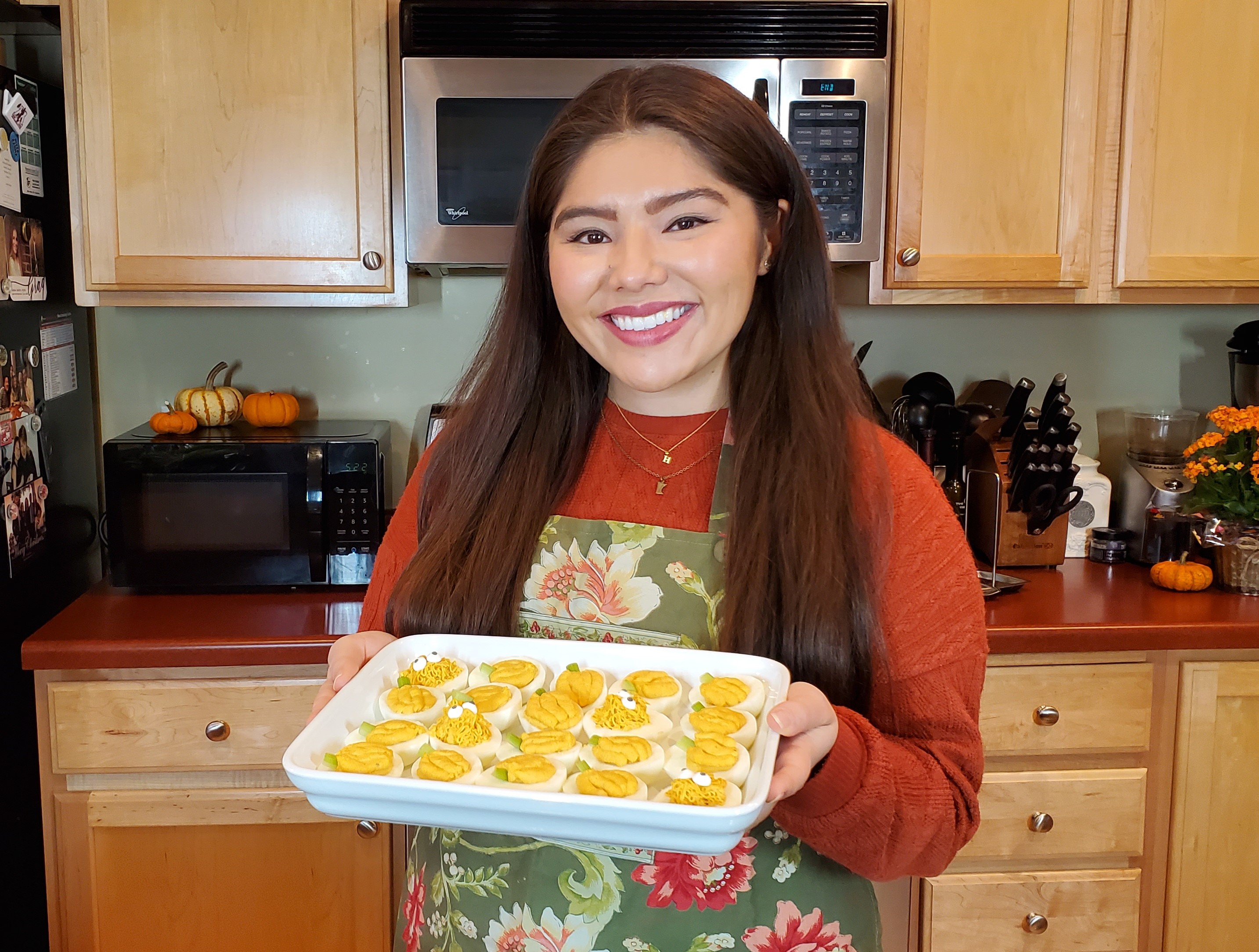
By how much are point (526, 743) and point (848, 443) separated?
47 cm

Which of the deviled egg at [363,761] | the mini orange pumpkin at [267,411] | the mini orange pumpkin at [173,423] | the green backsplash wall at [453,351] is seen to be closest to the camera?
the deviled egg at [363,761]

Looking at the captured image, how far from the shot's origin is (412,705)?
104cm

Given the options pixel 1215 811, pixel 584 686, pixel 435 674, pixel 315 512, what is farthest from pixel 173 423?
pixel 1215 811

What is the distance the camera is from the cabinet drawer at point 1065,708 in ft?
6.15

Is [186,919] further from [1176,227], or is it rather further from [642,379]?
[1176,227]

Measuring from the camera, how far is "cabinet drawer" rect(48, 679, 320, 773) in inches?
70.7

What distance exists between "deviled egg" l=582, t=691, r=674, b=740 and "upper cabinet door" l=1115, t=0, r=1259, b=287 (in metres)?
1.55

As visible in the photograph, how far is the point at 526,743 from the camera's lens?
1018 millimetres

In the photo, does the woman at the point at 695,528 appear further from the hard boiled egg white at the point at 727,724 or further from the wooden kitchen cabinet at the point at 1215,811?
the wooden kitchen cabinet at the point at 1215,811

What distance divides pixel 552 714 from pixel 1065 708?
1.21 m

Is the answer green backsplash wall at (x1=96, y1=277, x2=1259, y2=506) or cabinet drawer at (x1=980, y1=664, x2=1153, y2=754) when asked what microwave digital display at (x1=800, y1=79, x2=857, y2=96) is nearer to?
green backsplash wall at (x1=96, y1=277, x2=1259, y2=506)

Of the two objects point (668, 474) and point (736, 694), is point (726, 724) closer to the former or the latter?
point (736, 694)

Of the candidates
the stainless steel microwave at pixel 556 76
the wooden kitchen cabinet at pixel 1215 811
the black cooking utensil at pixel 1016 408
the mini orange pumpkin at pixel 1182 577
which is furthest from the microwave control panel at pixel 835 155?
the wooden kitchen cabinet at pixel 1215 811

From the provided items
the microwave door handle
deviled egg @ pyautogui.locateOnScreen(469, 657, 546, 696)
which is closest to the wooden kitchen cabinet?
deviled egg @ pyautogui.locateOnScreen(469, 657, 546, 696)
